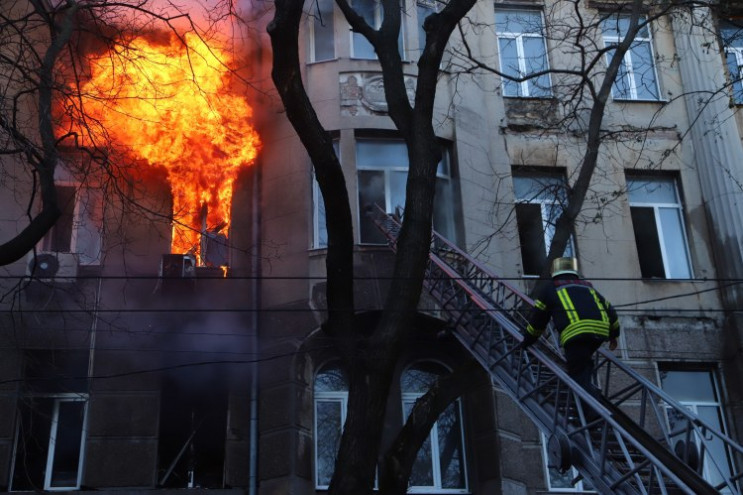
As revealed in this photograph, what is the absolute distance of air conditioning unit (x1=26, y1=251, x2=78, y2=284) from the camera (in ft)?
41.0

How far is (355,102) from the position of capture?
46.2 ft

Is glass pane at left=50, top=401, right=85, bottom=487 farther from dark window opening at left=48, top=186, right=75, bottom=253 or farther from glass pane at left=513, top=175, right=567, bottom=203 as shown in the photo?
glass pane at left=513, top=175, right=567, bottom=203

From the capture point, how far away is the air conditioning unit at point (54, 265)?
12500 millimetres

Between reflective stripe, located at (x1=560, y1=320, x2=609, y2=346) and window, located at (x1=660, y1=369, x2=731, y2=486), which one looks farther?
window, located at (x1=660, y1=369, x2=731, y2=486)

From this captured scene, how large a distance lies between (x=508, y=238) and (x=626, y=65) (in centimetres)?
443

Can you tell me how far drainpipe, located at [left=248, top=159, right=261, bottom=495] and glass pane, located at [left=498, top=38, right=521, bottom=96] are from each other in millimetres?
4776

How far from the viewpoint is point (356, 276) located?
12.7 metres

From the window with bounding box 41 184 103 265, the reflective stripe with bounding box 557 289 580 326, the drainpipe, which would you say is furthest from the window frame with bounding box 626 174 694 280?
the window with bounding box 41 184 103 265

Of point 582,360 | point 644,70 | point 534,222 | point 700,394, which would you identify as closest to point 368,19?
point 534,222

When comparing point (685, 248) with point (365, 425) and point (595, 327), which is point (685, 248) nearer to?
point (595, 327)

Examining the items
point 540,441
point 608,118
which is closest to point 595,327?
point 540,441

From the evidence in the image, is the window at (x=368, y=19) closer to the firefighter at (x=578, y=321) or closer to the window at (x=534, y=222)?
the window at (x=534, y=222)

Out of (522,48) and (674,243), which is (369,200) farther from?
(674,243)

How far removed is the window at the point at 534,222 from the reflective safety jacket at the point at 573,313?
5.51m
